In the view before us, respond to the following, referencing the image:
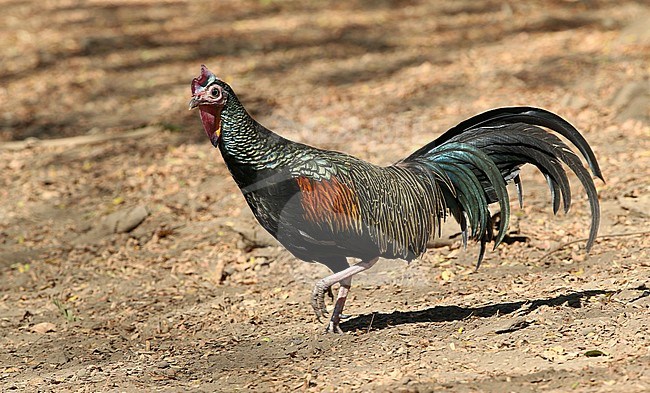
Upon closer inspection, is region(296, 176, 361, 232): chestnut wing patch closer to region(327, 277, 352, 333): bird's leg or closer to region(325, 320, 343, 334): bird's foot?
region(327, 277, 352, 333): bird's leg

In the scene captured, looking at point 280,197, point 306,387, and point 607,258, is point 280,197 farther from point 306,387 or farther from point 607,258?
point 607,258

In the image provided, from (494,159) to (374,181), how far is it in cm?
80

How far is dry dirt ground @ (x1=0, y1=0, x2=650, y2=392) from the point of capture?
5523 millimetres

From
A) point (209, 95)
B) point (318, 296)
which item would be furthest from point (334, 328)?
point (209, 95)

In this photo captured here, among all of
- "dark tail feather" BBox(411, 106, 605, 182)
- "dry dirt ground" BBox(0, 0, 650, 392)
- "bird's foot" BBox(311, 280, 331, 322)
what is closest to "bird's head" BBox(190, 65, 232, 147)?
"bird's foot" BBox(311, 280, 331, 322)

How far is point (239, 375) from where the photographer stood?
549cm

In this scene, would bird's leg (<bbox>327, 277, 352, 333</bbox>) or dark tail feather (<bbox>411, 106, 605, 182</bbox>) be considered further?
bird's leg (<bbox>327, 277, 352, 333</bbox>)

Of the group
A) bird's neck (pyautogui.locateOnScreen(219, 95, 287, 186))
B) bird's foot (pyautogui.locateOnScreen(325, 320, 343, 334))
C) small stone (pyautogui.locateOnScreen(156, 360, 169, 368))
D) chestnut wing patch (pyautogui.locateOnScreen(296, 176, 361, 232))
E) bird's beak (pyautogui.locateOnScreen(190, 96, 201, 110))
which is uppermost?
bird's beak (pyautogui.locateOnScreen(190, 96, 201, 110))

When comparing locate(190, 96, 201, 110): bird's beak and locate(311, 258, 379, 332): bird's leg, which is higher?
locate(190, 96, 201, 110): bird's beak

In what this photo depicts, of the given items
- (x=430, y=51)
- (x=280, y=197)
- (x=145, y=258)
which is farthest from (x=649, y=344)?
(x=430, y=51)

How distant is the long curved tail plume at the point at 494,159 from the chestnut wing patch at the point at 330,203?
2.33 feet

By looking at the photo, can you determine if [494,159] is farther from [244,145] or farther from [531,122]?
[244,145]

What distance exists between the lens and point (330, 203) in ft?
17.5

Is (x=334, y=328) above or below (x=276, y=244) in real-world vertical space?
below
